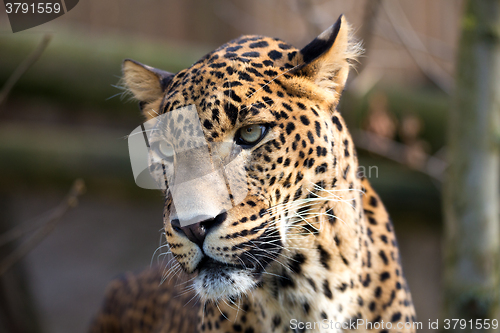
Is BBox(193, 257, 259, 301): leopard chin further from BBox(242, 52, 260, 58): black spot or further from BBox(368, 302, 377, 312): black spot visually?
BBox(242, 52, 260, 58): black spot

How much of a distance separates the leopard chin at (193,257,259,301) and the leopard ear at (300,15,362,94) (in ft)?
4.03

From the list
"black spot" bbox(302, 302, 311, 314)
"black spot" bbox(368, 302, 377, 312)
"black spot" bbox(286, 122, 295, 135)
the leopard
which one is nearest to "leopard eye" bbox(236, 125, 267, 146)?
the leopard

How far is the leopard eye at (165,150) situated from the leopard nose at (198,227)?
1.90 ft

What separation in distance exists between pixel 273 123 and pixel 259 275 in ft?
2.97

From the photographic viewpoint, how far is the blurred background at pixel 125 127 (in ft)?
25.9

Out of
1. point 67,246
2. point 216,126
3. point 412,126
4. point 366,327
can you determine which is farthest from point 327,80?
point 67,246

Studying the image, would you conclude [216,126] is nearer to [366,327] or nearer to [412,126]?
[366,327]

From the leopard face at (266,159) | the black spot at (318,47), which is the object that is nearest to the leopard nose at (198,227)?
the leopard face at (266,159)

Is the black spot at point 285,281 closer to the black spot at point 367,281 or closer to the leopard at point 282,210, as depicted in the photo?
the leopard at point 282,210

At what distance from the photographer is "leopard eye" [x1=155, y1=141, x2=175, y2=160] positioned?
10.2 ft

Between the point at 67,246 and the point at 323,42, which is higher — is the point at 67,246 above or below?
below

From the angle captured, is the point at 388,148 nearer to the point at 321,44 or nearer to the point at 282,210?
the point at 321,44

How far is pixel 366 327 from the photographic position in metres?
3.24

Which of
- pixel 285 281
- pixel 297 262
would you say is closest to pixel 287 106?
pixel 297 262
